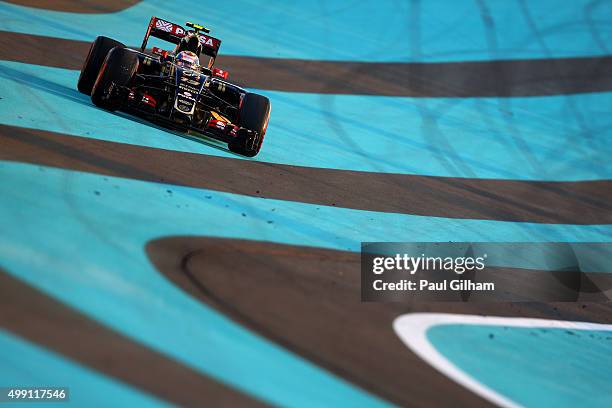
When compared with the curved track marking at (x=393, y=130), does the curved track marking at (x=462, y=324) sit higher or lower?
lower

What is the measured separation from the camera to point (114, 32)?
666 inches

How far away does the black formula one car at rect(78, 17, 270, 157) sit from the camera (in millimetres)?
11000

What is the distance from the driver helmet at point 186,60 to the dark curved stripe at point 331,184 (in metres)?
1.73

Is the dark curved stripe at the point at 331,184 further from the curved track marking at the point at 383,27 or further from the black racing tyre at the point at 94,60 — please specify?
the curved track marking at the point at 383,27

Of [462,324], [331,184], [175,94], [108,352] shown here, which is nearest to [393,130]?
[331,184]

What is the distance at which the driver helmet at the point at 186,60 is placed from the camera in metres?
11.9

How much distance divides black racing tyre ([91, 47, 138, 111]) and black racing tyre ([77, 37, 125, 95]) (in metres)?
0.44

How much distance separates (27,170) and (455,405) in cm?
494

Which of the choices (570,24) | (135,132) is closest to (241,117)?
(135,132)

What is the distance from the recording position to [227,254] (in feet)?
25.8

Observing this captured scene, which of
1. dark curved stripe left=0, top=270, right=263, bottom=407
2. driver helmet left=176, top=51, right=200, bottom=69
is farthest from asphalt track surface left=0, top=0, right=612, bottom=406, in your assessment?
driver helmet left=176, top=51, right=200, bottom=69

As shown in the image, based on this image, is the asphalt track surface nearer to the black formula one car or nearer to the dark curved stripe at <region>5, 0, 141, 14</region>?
the black formula one car

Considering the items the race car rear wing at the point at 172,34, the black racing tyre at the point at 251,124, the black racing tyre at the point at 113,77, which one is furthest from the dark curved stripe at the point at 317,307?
the race car rear wing at the point at 172,34

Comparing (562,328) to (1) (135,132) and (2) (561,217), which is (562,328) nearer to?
(2) (561,217)
